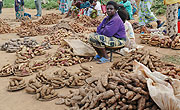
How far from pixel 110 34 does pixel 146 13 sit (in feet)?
12.8

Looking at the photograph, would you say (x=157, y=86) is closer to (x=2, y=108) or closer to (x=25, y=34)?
(x=2, y=108)

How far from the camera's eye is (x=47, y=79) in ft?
11.3

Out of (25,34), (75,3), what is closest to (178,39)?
(25,34)

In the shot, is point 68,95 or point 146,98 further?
point 68,95

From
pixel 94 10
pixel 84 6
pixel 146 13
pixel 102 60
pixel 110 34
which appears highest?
pixel 84 6

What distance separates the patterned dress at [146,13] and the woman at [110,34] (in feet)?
11.7

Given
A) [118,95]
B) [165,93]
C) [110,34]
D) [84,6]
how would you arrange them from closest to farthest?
[165,93], [118,95], [110,34], [84,6]

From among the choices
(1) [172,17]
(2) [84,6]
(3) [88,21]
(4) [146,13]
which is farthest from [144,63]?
(2) [84,6]

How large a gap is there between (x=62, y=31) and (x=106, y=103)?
5.28 metres

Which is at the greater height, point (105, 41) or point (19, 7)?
point (19, 7)

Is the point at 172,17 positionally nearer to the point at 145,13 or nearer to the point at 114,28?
the point at 145,13

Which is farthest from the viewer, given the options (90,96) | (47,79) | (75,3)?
(75,3)

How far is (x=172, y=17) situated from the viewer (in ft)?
20.1

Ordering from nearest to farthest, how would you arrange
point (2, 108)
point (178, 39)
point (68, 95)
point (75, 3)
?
point (2, 108) < point (68, 95) < point (178, 39) < point (75, 3)
